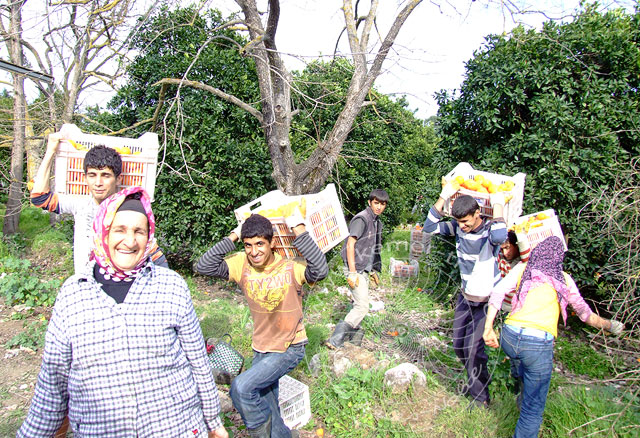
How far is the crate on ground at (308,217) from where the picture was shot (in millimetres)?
3045

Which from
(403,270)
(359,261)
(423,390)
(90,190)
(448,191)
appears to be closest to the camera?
(90,190)

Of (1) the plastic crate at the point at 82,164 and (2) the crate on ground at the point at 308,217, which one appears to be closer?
(1) the plastic crate at the point at 82,164

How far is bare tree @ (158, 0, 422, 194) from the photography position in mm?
3867

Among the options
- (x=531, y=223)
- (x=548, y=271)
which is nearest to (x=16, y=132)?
(x=531, y=223)

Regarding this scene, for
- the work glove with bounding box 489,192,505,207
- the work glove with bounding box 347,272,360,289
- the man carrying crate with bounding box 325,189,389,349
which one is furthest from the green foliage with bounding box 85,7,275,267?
the work glove with bounding box 489,192,505,207

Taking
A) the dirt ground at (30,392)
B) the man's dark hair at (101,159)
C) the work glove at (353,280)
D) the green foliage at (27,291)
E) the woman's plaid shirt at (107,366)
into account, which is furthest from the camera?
the green foliage at (27,291)

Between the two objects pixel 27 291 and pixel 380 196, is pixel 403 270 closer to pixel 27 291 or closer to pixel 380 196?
pixel 380 196

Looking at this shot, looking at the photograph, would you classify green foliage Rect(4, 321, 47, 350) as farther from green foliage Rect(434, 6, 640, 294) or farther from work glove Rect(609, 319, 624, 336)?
green foliage Rect(434, 6, 640, 294)

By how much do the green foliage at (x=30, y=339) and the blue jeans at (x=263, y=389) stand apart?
2.87m

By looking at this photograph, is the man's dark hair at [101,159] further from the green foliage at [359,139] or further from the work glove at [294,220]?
the green foliage at [359,139]

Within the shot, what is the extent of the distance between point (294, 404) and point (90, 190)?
2.06m

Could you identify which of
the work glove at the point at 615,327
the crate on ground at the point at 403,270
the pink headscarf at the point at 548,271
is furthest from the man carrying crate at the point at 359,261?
the crate on ground at the point at 403,270

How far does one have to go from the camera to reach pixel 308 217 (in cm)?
305

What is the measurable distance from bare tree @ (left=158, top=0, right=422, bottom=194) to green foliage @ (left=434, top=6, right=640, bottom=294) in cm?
130
